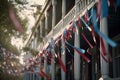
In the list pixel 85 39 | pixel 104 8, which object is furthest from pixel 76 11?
pixel 104 8

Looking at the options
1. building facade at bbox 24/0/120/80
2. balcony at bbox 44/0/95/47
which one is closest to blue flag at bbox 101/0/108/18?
building facade at bbox 24/0/120/80

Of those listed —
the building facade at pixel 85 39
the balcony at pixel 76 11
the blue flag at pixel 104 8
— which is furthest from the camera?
the balcony at pixel 76 11

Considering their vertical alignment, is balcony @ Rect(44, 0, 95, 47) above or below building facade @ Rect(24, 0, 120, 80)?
above

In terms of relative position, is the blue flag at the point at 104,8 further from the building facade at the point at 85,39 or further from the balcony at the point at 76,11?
the balcony at the point at 76,11

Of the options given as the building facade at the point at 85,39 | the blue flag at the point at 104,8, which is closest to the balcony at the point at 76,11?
the building facade at the point at 85,39

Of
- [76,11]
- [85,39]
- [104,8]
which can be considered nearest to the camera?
[104,8]

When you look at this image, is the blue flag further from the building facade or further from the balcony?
the balcony

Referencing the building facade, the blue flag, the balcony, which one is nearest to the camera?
the blue flag

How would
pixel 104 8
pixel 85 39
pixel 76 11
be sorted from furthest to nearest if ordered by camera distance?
pixel 76 11, pixel 85 39, pixel 104 8

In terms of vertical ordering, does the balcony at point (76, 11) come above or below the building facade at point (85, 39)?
above

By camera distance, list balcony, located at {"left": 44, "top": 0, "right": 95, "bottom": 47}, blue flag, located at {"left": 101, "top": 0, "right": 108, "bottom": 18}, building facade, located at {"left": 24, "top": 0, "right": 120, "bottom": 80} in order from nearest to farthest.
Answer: blue flag, located at {"left": 101, "top": 0, "right": 108, "bottom": 18} → building facade, located at {"left": 24, "top": 0, "right": 120, "bottom": 80} → balcony, located at {"left": 44, "top": 0, "right": 95, "bottom": 47}

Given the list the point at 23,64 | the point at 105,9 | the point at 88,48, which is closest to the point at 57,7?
the point at 88,48

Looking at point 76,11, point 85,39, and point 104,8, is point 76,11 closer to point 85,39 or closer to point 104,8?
point 85,39

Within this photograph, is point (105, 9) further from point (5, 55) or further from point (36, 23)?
point (36, 23)
